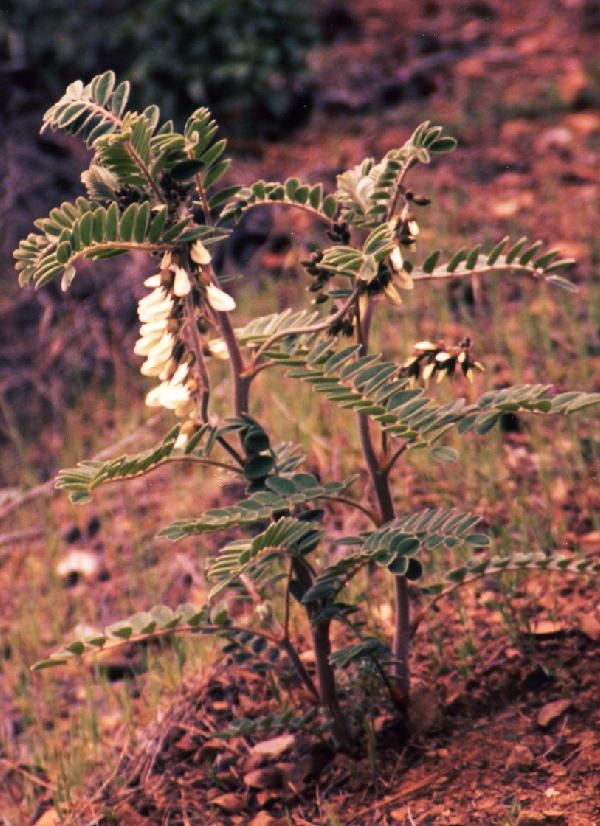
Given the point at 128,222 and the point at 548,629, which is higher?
the point at 128,222

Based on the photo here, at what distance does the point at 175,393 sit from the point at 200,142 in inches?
14.6

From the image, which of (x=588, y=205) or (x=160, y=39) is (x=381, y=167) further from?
(x=160, y=39)

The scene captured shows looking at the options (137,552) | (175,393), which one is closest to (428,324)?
(137,552)

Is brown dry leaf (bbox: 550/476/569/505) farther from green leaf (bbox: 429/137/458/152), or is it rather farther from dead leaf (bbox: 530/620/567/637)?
green leaf (bbox: 429/137/458/152)

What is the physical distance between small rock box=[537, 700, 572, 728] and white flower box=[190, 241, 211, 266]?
100cm

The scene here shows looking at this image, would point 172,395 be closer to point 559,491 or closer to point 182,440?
point 182,440

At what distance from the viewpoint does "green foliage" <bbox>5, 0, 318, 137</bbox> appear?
4.65 metres

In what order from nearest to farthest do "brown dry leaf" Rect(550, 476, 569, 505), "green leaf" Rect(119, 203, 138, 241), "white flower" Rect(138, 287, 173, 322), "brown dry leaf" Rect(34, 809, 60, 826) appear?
"green leaf" Rect(119, 203, 138, 241) < "white flower" Rect(138, 287, 173, 322) < "brown dry leaf" Rect(34, 809, 60, 826) < "brown dry leaf" Rect(550, 476, 569, 505)

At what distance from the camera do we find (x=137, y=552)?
2969 mm

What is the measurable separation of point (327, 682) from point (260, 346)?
59cm

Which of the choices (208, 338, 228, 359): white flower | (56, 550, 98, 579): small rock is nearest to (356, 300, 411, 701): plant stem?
(208, 338, 228, 359): white flower

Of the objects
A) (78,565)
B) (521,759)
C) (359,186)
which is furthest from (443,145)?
(78,565)

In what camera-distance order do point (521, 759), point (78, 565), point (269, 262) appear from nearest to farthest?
point (521, 759), point (78, 565), point (269, 262)

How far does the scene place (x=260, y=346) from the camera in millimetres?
1992
